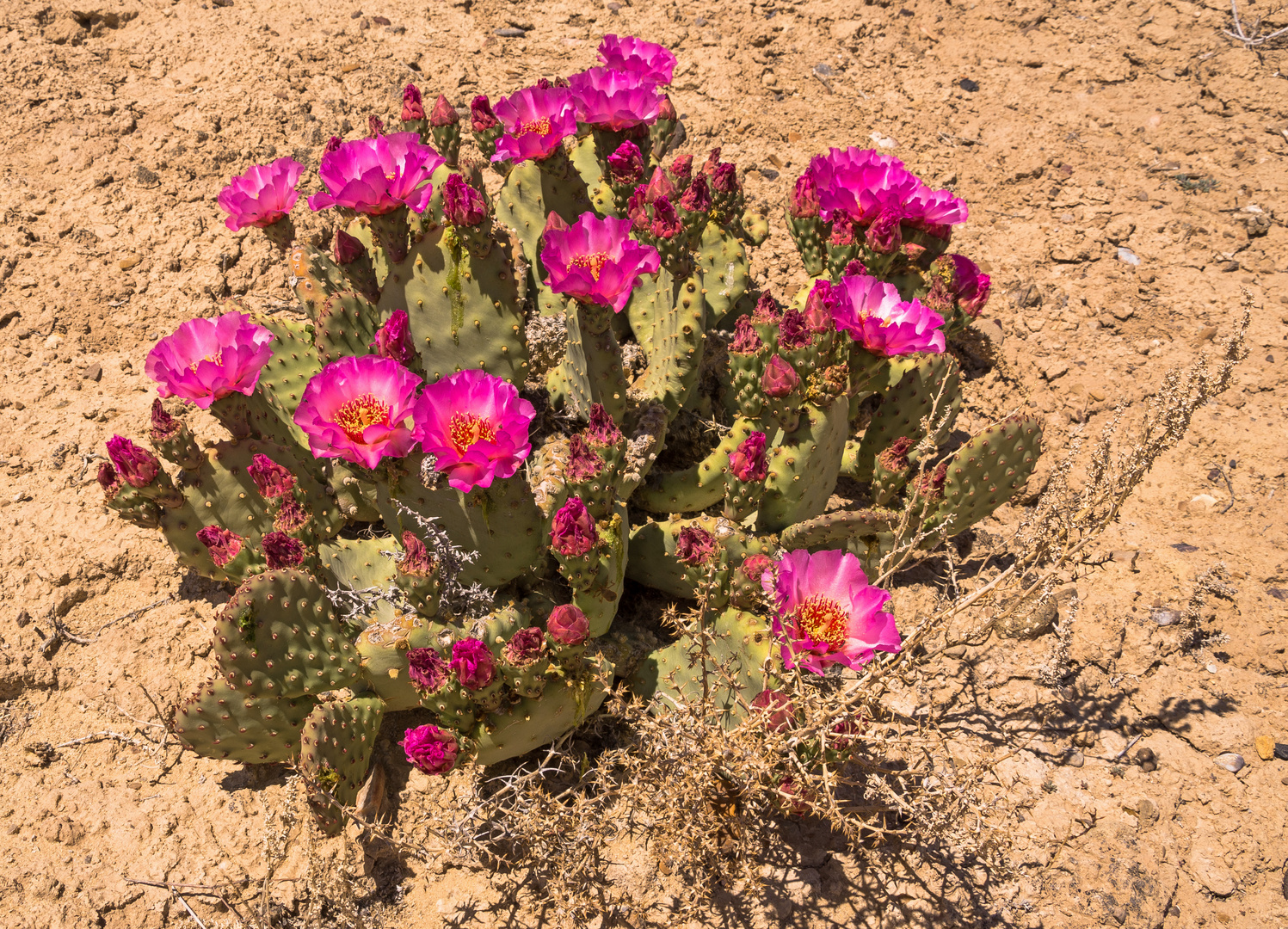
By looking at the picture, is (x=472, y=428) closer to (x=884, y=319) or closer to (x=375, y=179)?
(x=375, y=179)

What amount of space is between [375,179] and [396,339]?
0.43 meters

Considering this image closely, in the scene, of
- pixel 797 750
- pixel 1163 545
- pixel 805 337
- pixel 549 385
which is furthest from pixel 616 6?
pixel 797 750

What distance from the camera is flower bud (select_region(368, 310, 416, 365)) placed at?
6.96 feet

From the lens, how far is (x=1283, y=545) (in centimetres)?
313

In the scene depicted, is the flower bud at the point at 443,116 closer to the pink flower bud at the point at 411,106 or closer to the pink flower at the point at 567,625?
the pink flower bud at the point at 411,106

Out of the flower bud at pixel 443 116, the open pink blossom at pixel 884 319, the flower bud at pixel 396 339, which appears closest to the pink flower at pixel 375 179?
the flower bud at pixel 396 339

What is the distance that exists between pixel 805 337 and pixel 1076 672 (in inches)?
65.0

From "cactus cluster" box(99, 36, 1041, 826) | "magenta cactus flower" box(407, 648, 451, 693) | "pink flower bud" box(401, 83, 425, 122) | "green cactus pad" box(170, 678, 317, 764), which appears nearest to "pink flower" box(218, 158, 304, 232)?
"cactus cluster" box(99, 36, 1041, 826)

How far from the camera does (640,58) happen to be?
300 centimetres

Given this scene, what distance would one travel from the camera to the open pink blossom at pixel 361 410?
1.92 metres

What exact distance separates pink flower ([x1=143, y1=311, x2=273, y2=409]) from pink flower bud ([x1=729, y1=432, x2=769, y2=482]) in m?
1.40

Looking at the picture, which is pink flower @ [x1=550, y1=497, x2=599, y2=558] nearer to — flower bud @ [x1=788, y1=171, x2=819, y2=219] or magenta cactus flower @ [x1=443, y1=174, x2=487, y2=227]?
magenta cactus flower @ [x1=443, y1=174, x2=487, y2=227]

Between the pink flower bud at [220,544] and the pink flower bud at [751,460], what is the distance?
1.45 metres

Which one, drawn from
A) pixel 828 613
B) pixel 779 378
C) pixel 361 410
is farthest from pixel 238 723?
pixel 779 378
